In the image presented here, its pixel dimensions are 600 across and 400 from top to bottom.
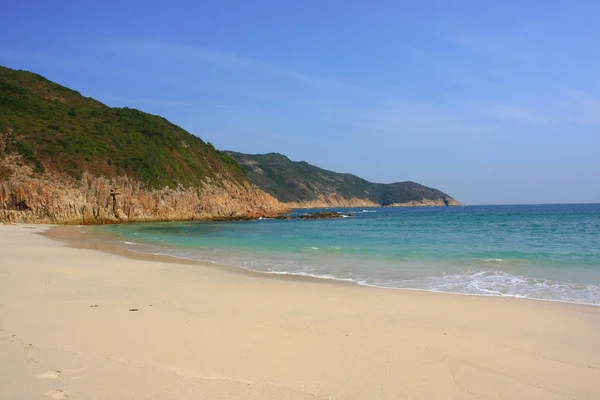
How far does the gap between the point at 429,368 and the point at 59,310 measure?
218 inches

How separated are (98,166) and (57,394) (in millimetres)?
52726

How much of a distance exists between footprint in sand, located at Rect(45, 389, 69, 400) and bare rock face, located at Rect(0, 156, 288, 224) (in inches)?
1669

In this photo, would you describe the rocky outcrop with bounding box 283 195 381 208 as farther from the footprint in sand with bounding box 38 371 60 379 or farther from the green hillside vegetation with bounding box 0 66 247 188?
the footprint in sand with bounding box 38 371 60 379

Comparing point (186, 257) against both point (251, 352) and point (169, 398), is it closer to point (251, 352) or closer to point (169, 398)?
point (251, 352)

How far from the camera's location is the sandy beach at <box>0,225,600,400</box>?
12.7ft

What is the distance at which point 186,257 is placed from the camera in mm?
16219

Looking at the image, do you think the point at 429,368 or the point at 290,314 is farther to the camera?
the point at 290,314

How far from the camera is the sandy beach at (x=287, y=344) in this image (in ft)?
12.7

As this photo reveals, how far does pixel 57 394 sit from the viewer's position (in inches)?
140

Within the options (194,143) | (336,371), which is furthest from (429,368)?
(194,143)

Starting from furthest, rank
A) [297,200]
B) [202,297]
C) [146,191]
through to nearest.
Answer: [297,200]
[146,191]
[202,297]

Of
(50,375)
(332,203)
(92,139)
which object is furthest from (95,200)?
(332,203)

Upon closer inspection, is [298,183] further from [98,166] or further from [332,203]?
[98,166]

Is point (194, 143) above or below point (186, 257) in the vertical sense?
above
